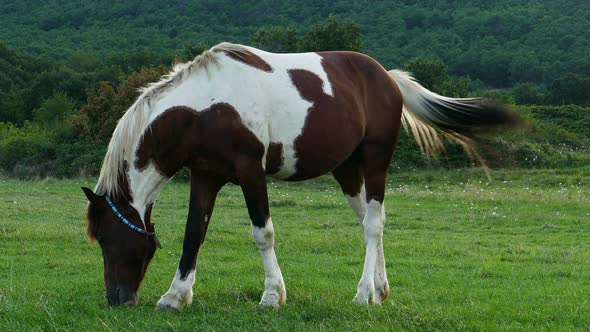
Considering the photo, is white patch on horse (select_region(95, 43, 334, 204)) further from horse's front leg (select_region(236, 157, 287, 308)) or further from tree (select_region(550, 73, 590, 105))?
tree (select_region(550, 73, 590, 105))

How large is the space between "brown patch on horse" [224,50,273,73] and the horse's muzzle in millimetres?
2040

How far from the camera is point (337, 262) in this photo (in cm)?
912

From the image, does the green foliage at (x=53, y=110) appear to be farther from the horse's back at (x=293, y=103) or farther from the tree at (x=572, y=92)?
the horse's back at (x=293, y=103)

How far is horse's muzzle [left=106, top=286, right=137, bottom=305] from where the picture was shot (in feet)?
19.4

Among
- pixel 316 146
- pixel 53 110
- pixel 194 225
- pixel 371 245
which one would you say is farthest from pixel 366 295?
pixel 53 110

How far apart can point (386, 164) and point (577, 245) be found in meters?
5.76

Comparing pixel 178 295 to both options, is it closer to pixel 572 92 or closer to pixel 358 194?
pixel 358 194

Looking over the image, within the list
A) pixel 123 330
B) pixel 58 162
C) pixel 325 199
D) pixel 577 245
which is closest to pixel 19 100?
pixel 58 162

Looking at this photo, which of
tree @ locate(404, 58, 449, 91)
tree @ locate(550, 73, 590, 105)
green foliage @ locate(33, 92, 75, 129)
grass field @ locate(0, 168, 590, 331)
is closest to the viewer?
grass field @ locate(0, 168, 590, 331)

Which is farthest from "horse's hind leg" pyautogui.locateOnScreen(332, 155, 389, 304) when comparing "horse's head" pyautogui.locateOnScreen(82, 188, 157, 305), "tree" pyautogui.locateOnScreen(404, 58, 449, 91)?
"tree" pyautogui.locateOnScreen(404, 58, 449, 91)

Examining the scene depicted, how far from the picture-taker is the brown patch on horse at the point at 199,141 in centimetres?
Answer: 575

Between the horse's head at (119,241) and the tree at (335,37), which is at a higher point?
the horse's head at (119,241)

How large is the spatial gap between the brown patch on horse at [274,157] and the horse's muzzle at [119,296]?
4.81ft

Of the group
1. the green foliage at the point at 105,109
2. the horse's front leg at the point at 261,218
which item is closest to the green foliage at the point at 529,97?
the green foliage at the point at 105,109
